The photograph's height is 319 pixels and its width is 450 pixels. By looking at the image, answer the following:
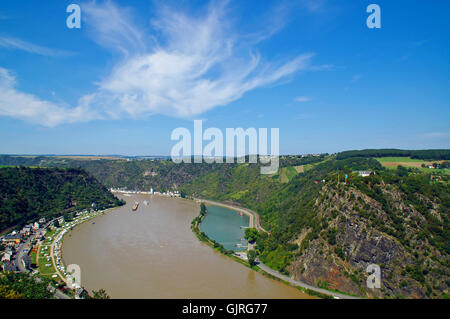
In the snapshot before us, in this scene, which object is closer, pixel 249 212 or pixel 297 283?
pixel 297 283

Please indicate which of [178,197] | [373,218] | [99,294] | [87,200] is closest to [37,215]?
[87,200]

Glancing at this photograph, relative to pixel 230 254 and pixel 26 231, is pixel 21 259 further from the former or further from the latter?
pixel 230 254

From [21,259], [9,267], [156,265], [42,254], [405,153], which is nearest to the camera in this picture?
[9,267]

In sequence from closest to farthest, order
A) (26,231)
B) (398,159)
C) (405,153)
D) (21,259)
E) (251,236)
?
(21,259) < (251,236) < (26,231) < (398,159) < (405,153)

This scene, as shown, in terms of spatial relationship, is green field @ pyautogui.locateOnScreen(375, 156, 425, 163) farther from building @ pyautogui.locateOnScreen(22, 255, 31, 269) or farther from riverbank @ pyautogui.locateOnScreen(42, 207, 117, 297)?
building @ pyautogui.locateOnScreen(22, 255, 31, 269)

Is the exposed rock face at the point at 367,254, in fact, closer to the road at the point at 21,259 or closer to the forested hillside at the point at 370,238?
the forested hillside at the point at 370,238

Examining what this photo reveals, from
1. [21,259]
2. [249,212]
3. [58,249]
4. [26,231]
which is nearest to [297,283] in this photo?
[58,249]

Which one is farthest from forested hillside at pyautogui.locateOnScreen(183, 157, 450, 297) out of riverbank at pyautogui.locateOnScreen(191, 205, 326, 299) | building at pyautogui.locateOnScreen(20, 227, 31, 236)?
building at pyautogui.locateOnScreen(20, 227, 31, 236)
